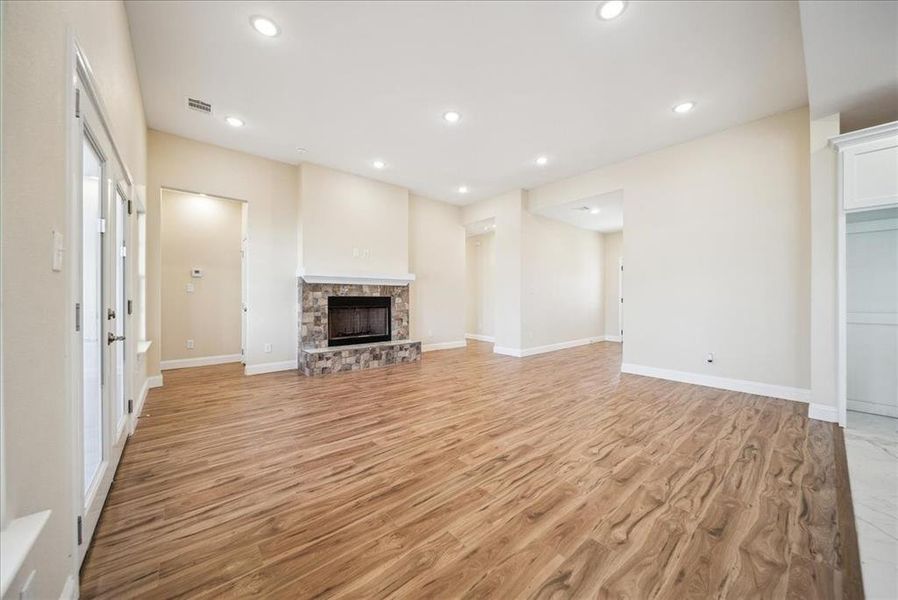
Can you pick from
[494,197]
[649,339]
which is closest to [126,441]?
[649,339]

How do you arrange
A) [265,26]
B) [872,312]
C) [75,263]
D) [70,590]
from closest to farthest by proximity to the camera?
1. [70,590]
2. [75,263]
3. [265,26]
4. [872,312]

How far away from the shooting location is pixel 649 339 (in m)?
4.59

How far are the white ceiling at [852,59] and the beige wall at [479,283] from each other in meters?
6.24

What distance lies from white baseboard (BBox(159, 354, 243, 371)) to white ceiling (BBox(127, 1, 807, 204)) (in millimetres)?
3244

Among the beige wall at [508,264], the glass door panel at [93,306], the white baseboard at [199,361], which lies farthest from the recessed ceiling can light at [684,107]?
the white baseboard at [199,361]

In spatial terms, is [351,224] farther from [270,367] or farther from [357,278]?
[270,367]

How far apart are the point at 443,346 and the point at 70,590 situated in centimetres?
587

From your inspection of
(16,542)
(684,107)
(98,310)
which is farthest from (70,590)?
(684,107)

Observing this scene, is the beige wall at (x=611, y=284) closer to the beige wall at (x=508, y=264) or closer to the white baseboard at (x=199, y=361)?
the beige wall at (x=508, y=264)

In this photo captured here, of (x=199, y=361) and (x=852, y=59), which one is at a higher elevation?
(x=852, y=59)

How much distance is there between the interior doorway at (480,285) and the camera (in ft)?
28.3

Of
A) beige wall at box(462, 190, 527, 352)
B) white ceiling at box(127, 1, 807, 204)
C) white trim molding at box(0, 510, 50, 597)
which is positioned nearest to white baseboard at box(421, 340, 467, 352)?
beige wall at box(462, 190, 527, 352)

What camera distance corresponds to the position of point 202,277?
5.33 meters

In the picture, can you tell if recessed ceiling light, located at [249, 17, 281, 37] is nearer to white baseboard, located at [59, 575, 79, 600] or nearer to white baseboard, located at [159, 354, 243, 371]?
white baseboard, located at [59, 575, 79, 600]
